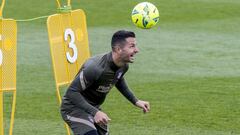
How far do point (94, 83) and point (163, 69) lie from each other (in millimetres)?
8799

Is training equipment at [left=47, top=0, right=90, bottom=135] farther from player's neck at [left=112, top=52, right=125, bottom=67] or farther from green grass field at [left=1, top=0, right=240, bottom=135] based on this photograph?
player's neck at [left=112, top=52, right=125, bottom=67]

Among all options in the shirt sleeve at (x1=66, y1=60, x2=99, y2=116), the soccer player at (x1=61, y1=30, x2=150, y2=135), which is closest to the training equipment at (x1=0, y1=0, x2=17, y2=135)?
the soccer player at (x1=61, y1=30, x2=150, y2=135)

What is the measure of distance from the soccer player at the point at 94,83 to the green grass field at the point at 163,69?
2.83 meters

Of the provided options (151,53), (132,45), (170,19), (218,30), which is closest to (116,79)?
(132,45)

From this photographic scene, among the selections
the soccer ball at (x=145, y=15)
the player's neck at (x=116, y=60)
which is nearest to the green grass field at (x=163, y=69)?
the soccer ball at (x=145, y=15)

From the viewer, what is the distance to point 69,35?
10.3 m

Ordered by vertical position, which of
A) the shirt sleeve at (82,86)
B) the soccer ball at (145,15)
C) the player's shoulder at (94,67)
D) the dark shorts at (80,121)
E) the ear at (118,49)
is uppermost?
the ear at (118,49)

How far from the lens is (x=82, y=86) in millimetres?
8242

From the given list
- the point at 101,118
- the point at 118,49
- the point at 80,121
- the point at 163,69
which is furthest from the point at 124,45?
the point at 163,69

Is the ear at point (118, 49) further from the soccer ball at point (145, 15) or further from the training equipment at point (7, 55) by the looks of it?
the soccer ball at point (145, 15)

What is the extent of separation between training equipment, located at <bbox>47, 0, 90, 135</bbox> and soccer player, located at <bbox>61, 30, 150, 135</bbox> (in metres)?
1.33

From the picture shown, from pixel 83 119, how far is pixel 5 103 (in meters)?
5.37

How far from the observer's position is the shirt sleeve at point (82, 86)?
8164 millimetres

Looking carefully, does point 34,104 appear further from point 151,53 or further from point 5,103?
point 151,53
